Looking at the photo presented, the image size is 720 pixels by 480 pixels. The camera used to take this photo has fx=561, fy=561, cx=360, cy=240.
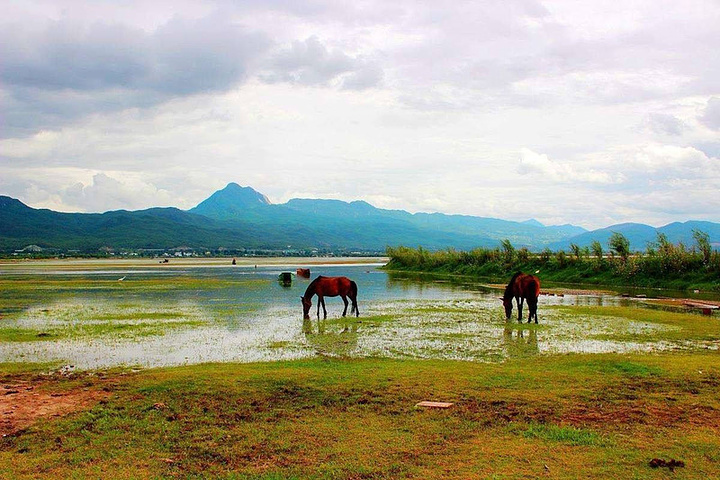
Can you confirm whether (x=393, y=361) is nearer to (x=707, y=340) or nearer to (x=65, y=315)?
(x=707, y=340)

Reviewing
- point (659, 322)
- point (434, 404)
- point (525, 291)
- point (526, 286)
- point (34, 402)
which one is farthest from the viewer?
point (525, 291)

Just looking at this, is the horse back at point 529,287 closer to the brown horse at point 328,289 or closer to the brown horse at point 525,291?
the brown horse at point 525,291

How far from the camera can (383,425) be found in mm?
9672

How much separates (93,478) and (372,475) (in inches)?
151

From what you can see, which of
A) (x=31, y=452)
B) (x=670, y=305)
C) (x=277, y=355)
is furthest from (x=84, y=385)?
(x=670, y=305)

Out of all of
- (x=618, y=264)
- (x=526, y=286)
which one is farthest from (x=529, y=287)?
(x=618, y=264)

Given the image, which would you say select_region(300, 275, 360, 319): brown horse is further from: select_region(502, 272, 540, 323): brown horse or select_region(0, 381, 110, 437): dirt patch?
select_region(0, 381, 110, 437): dirt patch

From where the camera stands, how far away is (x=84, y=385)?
42.7 ft

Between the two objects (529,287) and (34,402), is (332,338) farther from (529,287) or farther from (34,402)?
(34,402)

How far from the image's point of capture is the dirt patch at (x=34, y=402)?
10.4 metres

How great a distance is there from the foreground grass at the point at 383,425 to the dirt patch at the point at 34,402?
1.06 feet

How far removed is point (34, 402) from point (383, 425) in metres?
7.35

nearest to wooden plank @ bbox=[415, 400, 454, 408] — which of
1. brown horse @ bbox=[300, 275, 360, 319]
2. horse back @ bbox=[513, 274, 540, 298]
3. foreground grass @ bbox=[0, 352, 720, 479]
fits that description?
foreground grass @ bbox=[0, 352, 720, 479]

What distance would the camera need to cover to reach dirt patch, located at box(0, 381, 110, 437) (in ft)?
34.0
